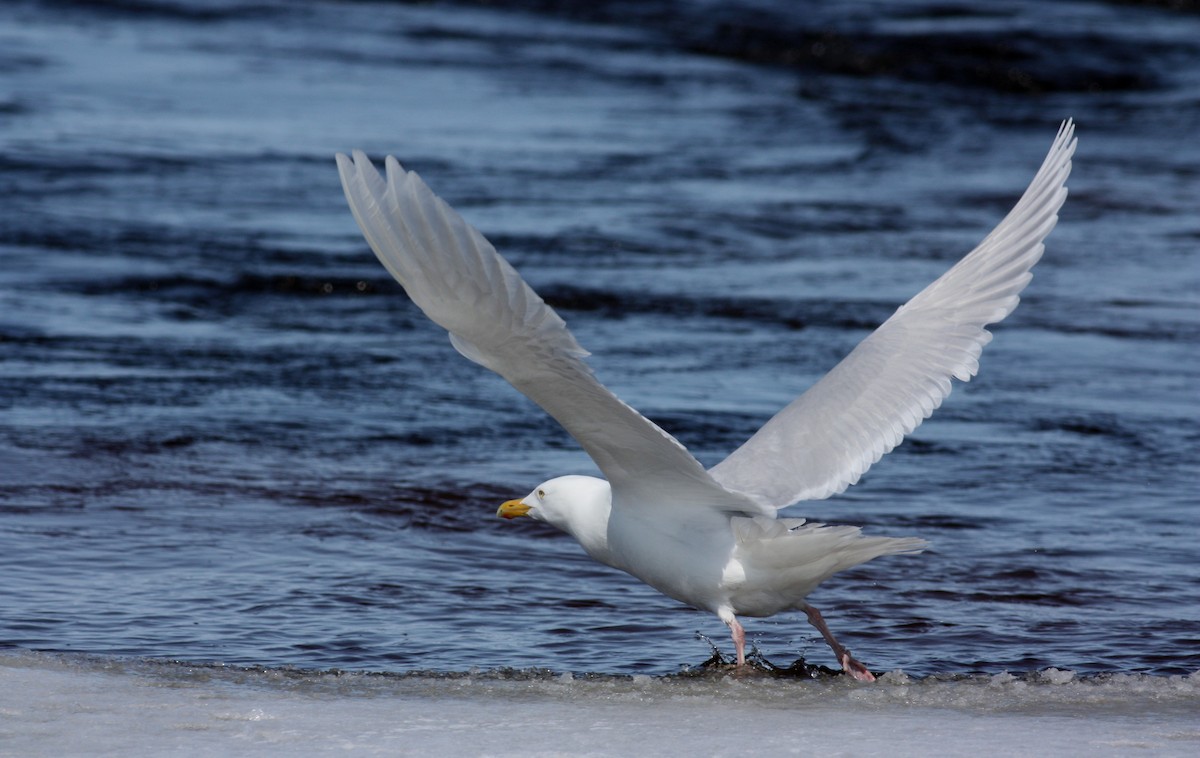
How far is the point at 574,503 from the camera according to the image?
602cm

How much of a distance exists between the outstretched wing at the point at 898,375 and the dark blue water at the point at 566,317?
761mm

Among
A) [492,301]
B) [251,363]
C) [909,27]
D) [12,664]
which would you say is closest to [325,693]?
[12,664]

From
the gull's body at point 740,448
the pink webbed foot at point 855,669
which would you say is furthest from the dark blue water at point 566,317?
the gull's body at point 740,448

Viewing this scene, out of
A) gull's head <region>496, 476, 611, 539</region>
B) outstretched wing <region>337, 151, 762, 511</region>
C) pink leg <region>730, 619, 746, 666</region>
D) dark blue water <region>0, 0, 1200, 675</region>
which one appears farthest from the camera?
dark blue water <region>0, 0, 1200, 675</region>

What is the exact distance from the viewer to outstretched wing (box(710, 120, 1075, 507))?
597 cm

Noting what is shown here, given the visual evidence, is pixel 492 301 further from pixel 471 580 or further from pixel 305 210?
pixel 305 210

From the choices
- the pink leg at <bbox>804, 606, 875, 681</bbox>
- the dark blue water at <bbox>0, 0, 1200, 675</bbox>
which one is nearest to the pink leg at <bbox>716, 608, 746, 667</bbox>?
the pink leg at <bbox>804, 606, 875, 681</bbox>

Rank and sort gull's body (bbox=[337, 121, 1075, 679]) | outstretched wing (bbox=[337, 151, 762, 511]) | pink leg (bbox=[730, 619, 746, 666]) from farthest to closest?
1. pink leg (bbox=[730, 619, 746, 666])
2. gull's body (bbox=[337, 121, 1075, 679])
3. outstretched wing (bbox=[337, 151, 762, 511])

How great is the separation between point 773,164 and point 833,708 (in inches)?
500

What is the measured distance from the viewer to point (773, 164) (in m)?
17.6

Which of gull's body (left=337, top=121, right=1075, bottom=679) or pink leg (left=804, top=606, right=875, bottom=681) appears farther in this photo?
pink leg (left=804, top=606, right=875, bottom=681)

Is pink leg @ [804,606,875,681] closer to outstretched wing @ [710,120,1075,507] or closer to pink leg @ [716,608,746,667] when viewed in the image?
pink leg @ [716,608,746,667]

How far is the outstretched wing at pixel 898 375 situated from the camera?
5.97 metres

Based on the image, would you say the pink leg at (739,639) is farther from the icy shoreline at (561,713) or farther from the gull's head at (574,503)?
the gull's head at (574,503)
